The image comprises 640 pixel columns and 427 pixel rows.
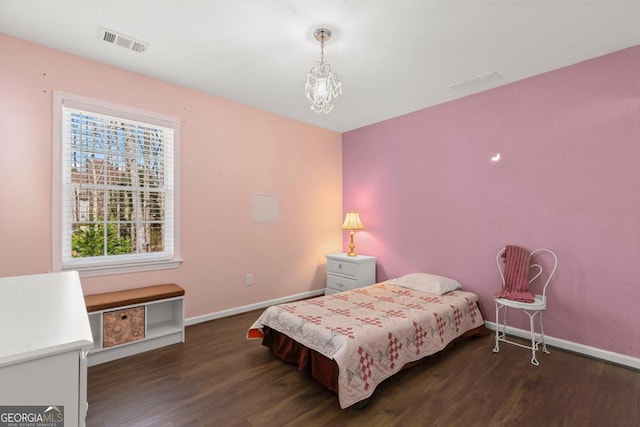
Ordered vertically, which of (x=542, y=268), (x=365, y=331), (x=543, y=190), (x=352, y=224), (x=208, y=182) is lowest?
(x=365, y=331)

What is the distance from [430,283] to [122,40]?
3705 mm

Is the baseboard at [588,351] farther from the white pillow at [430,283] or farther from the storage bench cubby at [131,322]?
the storage bench cubby at [131,322]

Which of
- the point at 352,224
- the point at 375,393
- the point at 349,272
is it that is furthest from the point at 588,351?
the point at 352,224

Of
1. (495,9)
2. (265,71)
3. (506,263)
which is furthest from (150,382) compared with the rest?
(495,9)

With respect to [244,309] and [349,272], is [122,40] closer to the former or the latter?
[244,309]

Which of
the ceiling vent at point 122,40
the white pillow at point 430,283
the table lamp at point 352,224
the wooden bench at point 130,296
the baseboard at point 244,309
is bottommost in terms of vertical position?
the baseboard at point 244,309

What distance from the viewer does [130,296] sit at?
2.66 metres

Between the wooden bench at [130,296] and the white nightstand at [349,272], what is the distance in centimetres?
216

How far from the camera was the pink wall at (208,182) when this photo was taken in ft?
Result: 7.93

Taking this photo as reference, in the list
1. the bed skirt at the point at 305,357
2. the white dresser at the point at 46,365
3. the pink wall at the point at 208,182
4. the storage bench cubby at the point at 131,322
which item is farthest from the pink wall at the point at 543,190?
the white dresser at the point at 46,365

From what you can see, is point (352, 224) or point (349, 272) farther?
point (352, 224)

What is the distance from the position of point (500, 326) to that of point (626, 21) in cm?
283

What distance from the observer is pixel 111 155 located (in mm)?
2896

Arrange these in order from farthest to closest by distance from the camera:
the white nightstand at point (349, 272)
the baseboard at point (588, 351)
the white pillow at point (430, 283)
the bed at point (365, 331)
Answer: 1. the white nightstand at point (349, 272)
2. the white pillow at point (430, 283)
3. the baseboard at point (588, 351)
4. the bed at point (365, 331)
